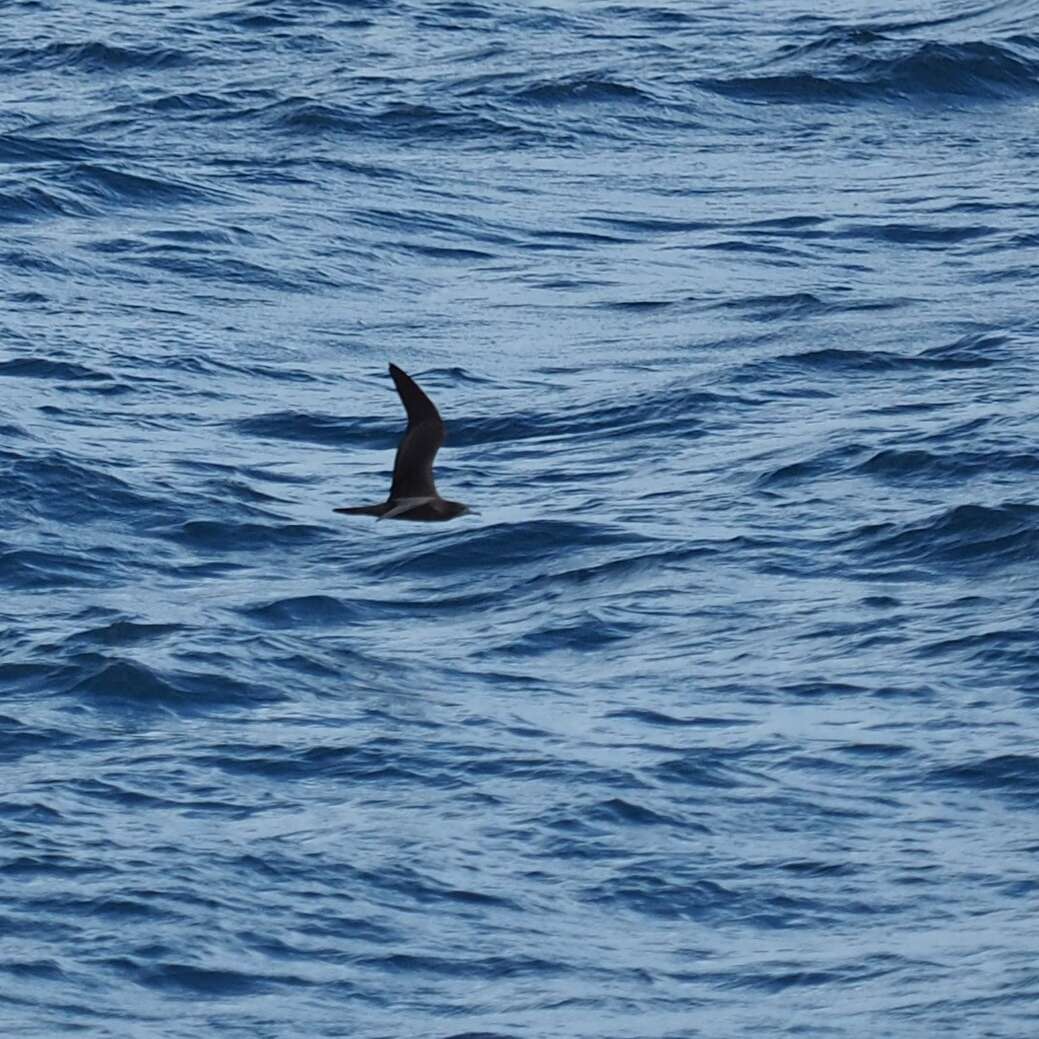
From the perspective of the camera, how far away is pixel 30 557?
69.7ft

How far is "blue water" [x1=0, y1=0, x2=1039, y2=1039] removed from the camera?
52.2ft

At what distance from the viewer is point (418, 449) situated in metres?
16.6

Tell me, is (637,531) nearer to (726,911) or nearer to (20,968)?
(726,911)

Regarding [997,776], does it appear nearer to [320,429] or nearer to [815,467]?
[815,467]

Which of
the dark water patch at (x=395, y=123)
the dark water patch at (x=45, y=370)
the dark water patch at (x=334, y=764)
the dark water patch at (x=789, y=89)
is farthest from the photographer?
the dark water patch at (x=789, y=89)

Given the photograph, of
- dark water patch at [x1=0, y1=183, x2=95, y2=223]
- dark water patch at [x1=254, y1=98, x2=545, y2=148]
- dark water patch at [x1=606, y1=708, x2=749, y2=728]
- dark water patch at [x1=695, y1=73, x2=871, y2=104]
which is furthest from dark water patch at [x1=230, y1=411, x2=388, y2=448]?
dark water patch at [x1=695, y1=73, x2=871, y2=104]

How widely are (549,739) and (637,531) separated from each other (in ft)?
12.6

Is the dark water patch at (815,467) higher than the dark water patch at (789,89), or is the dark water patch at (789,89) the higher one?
the dark water patch at (789,89)

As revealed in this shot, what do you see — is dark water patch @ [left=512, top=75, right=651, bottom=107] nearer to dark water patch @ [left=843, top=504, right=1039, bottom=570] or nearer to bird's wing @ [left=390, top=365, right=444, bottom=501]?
dark water patch @ [left=843, top=504, right=1039, bottom=570]

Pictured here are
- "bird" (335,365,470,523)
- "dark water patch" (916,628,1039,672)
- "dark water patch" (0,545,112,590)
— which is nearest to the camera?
"bird" (335,365,470,523)

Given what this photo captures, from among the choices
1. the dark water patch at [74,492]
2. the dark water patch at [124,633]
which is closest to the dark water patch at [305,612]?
the dark water patch at [124,633]

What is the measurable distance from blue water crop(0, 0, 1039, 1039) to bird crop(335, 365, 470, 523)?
6.19 ft

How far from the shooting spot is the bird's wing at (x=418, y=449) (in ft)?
53.0

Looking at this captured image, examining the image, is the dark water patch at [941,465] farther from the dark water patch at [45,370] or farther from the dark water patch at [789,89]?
the dark water patch at [789,89]
